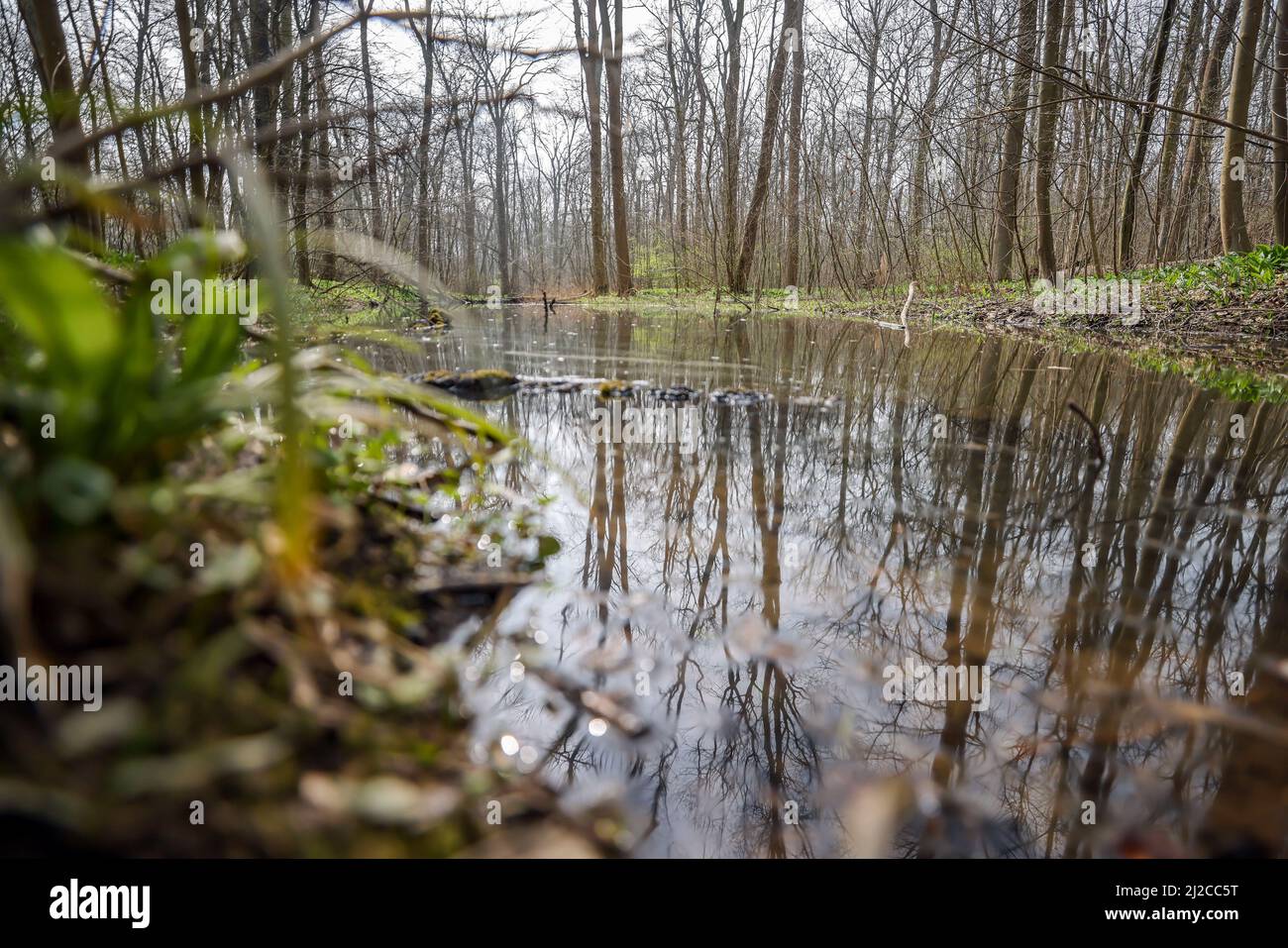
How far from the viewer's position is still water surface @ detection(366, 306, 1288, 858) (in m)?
1.02

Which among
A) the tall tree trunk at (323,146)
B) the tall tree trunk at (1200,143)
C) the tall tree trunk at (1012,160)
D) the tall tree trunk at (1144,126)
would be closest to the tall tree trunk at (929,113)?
the tall tree trunk at (1012,160)

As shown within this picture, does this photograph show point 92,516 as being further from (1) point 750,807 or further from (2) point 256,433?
(1) point 750,807

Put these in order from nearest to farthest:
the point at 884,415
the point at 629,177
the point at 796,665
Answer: the point at 796,665
the point at 884,415
the point at 629,177

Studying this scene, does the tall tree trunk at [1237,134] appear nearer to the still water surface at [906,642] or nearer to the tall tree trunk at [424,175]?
the still water surface at [906,642]

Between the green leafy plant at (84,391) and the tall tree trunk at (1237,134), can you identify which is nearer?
the green leafy plant at (84,391)

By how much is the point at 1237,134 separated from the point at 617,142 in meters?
11.7

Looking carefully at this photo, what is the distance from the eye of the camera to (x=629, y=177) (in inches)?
1204

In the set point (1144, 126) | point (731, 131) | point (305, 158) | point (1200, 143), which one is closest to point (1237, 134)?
point (1144, 126)

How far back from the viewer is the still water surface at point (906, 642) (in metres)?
1.02

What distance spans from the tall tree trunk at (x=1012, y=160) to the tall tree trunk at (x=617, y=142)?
27.6 ft

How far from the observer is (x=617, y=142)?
16.4 metres
